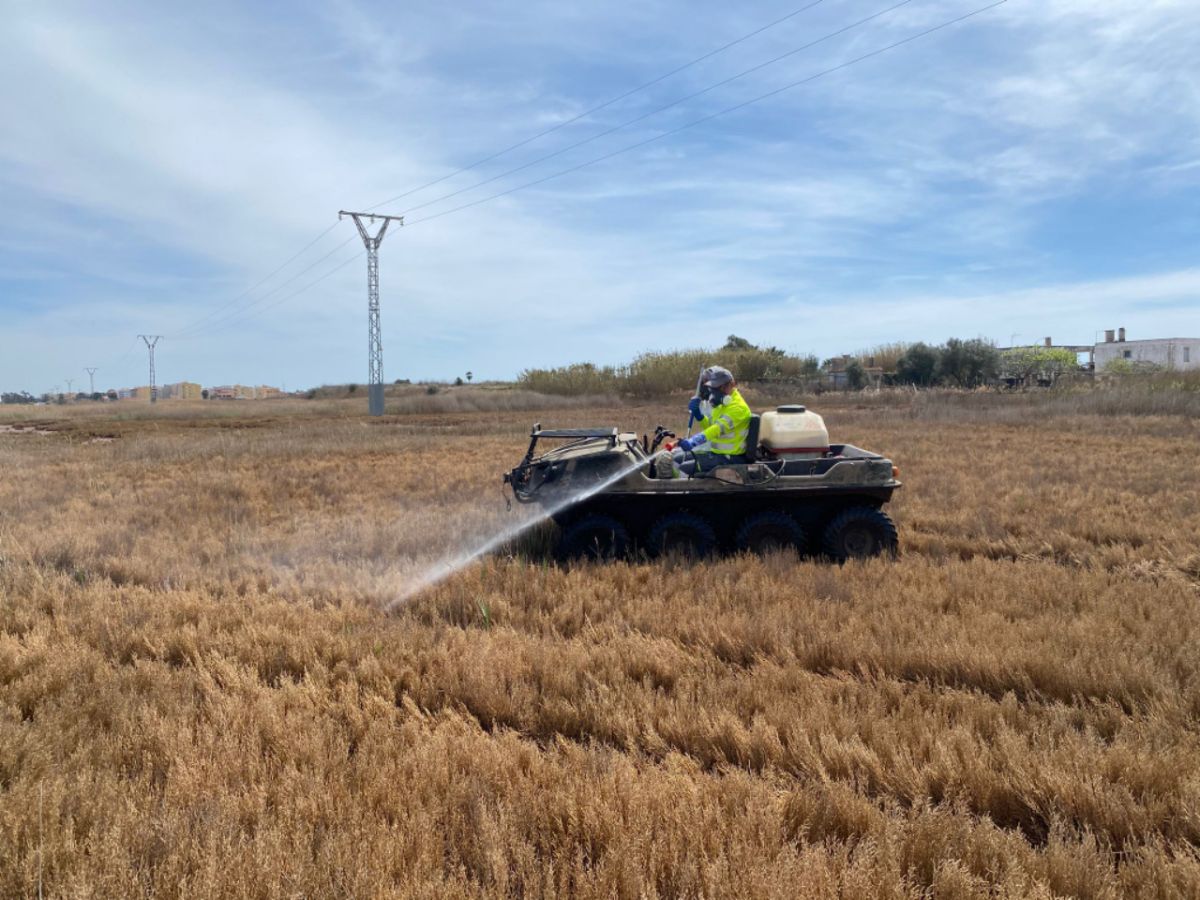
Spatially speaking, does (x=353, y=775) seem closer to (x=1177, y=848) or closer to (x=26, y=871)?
(x=26, y=871)

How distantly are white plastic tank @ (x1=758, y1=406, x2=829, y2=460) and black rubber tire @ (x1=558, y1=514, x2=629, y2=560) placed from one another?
190 cm

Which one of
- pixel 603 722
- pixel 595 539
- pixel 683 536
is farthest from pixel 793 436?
pixel 603 722

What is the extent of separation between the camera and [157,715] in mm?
4074

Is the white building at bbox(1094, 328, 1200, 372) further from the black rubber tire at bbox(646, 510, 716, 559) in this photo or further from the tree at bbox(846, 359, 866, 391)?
the black rubber tire at bbox(646, 510, 716, 559)

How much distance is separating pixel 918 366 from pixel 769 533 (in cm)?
4645

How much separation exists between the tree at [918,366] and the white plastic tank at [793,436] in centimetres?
4422

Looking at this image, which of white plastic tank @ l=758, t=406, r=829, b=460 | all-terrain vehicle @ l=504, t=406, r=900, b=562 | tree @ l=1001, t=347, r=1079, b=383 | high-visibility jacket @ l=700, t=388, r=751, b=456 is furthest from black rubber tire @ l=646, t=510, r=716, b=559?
tree @ l=1001, t=347, r=1079, b=383

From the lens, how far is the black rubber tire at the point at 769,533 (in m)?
7.61

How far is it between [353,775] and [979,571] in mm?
6024

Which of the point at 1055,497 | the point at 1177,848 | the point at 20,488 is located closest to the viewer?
the point at 1177,848

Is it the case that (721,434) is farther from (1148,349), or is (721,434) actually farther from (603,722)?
(1148,349)

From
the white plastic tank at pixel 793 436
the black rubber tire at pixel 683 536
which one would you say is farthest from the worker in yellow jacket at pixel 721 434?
the black rubber tire at pixel 683 536

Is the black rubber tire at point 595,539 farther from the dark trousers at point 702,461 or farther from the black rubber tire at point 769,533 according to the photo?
the black rubber tire at point 769,533

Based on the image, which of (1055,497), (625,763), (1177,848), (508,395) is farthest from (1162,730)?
(508,395)
